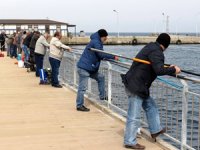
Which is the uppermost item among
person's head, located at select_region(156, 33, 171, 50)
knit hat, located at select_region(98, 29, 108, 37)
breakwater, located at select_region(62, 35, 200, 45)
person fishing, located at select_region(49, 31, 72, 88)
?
knit hat, located at select_region(98, 29, 108, 37)

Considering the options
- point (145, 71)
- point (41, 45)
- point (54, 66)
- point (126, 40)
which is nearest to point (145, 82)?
point (145, 71)

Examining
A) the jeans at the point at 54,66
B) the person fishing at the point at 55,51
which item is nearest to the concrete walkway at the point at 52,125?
the jeans at the point at 54,66

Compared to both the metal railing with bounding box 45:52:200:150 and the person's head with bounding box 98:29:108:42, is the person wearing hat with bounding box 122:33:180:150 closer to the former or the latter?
the metal railing with bounding box 45:52:200:150

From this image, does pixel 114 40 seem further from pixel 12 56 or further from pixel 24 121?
pixel 24 121

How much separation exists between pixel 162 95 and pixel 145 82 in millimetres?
Result: 1056

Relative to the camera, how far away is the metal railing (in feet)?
20.7

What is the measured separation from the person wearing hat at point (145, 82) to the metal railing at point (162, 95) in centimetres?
29

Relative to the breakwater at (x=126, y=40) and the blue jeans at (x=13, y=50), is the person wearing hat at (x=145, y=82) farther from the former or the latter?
the breakwater at (x=126, y=40)

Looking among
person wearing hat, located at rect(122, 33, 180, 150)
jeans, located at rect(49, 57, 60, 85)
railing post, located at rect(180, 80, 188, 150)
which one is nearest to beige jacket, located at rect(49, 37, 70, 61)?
jeans, located at rect(49, 57, 60, 85)

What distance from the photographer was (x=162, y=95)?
7.34 meters

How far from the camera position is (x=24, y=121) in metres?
8.45

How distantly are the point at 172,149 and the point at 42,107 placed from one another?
4273 millimetres

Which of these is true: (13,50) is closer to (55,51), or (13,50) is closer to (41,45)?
(41,45)

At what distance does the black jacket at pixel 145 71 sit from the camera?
19.8ft
